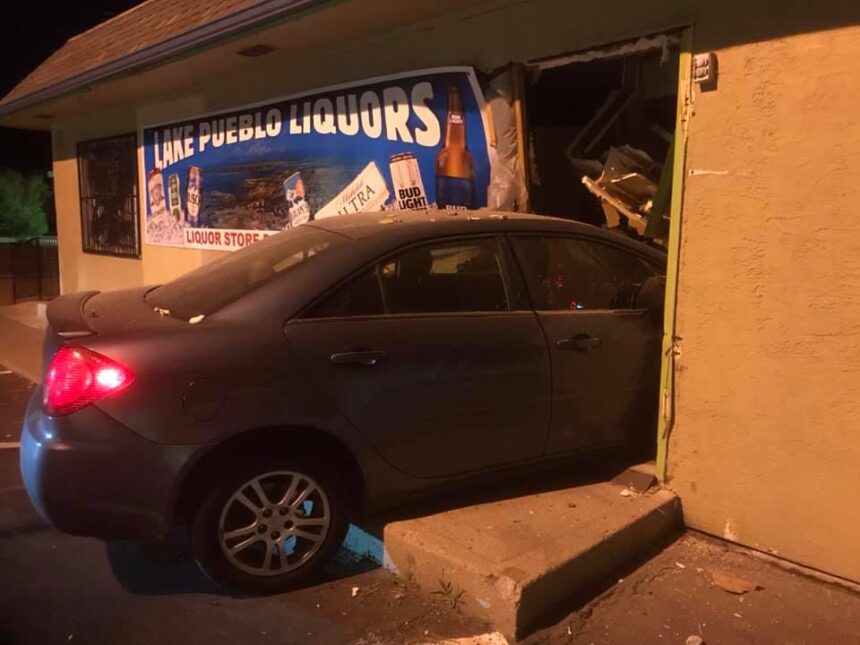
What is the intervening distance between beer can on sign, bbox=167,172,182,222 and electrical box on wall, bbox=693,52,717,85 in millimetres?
6890

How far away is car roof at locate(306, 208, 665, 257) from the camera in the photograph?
3793 mm

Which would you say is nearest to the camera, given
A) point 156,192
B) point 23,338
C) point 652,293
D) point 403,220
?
point 403,220

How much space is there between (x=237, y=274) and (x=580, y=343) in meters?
1.79

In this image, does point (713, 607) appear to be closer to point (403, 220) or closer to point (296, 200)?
point (403, 220)

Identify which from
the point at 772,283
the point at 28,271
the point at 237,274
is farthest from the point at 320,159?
the point at 28,271

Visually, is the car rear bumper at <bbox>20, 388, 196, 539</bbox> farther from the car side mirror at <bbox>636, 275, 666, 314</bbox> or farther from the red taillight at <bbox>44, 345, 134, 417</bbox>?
the car side mirror at <bbox>636, 275, 666, 314</bbox>

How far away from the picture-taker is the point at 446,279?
387 centimetres

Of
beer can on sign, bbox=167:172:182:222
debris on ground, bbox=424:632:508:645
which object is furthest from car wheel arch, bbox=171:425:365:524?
beer can on sign, bbox=167:172:182:222

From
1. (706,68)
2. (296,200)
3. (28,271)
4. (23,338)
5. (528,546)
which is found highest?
(706,68)

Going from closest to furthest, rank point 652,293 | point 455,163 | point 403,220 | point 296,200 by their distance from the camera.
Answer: point 403,220
point 652,293
point 455,163
point 296,200

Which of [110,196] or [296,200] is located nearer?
[296,200]

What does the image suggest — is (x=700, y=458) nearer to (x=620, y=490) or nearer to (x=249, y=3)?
(x=620, y=490)

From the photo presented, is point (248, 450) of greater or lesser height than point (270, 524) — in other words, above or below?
above

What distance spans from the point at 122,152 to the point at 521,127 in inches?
282
